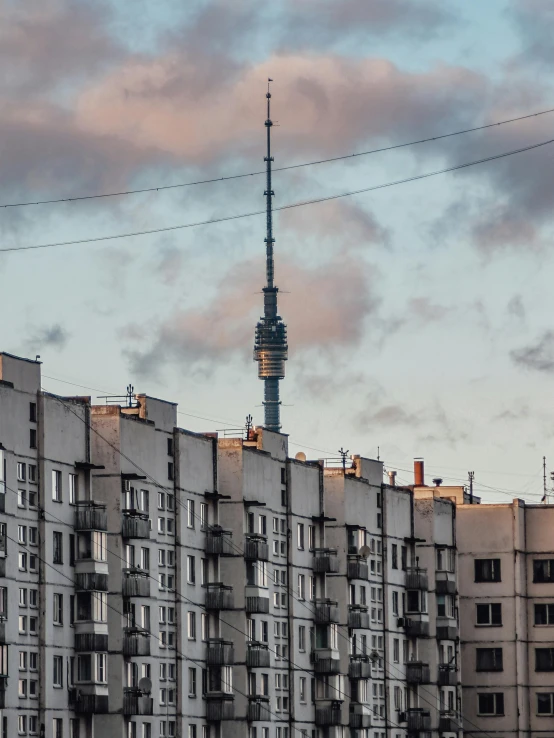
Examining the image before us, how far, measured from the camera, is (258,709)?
442 feet

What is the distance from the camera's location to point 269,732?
13638 cm

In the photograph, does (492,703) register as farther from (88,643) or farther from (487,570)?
(88,643)

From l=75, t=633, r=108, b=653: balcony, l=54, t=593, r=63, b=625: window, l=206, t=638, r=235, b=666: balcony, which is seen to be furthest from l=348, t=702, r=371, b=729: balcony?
l=54, t=593, r=63, b=625: window

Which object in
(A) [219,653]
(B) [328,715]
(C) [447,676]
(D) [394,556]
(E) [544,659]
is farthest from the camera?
(E) [544,659]

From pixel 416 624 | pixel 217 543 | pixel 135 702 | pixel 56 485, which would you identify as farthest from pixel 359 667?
pixel 56 485

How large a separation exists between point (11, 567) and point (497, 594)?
217 feet

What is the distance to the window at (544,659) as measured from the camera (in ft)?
550

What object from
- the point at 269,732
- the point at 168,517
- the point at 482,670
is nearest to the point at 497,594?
the point at 482,670

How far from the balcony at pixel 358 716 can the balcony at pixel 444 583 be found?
17183 millimetres

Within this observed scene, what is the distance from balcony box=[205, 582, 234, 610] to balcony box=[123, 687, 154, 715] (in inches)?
449

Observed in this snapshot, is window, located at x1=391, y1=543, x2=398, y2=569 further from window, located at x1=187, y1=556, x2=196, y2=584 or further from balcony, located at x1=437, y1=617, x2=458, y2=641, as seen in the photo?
window, located at x1=187, y1=556, x2=196, y2=584

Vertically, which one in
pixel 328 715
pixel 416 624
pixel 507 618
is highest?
pixel 507 618

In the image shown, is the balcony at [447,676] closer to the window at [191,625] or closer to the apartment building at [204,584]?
the apartment building at [204,584]

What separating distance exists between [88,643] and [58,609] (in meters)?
2.70
